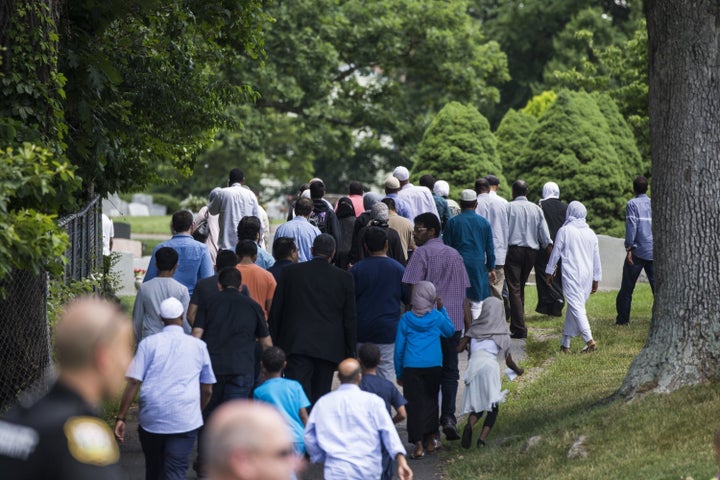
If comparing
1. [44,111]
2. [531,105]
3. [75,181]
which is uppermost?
[531,105]

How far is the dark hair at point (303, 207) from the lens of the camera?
1317cm

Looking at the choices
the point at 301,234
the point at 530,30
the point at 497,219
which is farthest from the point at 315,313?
the point at 530,30

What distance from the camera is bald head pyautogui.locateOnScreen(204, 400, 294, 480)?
3406mm

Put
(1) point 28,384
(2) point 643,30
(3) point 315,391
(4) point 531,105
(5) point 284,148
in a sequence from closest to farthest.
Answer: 1. (3) point 315,391
2. (1) point 28,384
3. (2) point 643,30
4. (4) point 531,105
5. (5) point 284,148

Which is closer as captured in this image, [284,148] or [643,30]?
[643,30]

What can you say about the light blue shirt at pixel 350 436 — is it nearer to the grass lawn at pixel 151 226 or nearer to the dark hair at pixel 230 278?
the dark hair at pixel 230 278

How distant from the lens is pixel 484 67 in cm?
3684

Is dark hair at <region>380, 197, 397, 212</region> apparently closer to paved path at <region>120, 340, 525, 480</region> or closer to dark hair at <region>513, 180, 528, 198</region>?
dark hair at <region>513, 180, 528, 198</region>

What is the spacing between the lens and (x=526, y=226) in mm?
15570

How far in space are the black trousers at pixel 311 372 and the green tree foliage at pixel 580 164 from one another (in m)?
14.8

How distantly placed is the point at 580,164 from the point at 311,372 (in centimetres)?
1537

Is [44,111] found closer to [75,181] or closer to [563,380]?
[75,181]

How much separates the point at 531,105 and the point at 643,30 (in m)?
10.7

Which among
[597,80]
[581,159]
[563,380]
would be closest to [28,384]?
[563,380]
